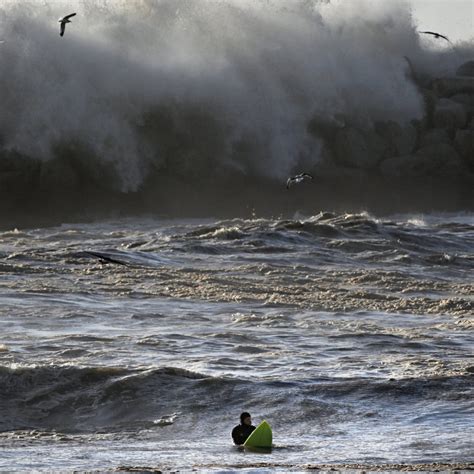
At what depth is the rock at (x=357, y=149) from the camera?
106 ft

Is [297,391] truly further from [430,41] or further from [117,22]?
[430,41]

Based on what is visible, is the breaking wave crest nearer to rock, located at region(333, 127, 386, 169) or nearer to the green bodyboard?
the green bodyboard

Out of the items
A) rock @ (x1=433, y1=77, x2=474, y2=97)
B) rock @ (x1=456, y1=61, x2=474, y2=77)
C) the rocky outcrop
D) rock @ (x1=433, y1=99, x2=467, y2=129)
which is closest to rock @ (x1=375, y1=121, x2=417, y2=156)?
the rocky outcrop

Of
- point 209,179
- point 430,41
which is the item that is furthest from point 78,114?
point 430,41

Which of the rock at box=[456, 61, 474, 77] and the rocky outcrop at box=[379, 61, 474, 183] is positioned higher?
the rock at box=[456, 61, 474, 77]

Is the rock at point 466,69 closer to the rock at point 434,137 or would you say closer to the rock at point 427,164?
the rock at point 434,137

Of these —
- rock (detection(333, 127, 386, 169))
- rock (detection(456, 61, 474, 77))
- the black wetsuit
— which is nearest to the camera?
the black wetsuit

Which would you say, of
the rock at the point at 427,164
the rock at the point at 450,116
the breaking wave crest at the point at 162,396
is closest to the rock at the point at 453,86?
the rock at the point at 450,116

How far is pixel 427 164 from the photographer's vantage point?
108 ft

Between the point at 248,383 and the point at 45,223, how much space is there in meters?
13.4

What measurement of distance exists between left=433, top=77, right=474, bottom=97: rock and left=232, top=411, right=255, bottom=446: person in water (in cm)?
2687

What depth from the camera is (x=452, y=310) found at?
53.7 feet

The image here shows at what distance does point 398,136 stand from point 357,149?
162 cm

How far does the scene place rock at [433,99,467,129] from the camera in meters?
34.2
